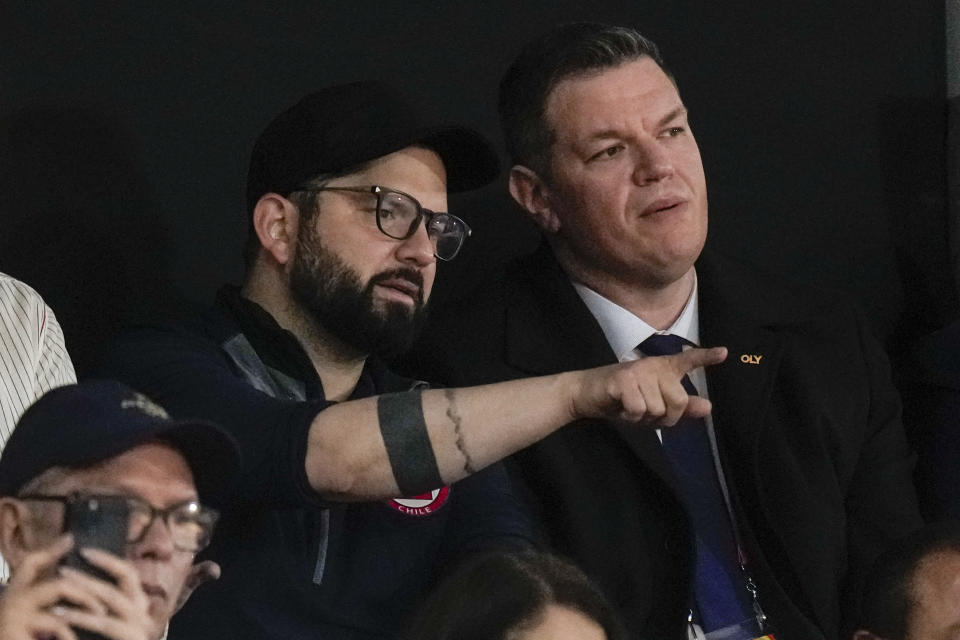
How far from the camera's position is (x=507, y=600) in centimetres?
114

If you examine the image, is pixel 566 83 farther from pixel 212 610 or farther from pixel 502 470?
pixel 212 610

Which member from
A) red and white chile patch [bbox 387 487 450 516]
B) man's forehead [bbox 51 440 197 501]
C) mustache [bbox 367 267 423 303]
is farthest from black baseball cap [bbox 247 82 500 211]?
man's forehead [bbox 51 440 197 501]

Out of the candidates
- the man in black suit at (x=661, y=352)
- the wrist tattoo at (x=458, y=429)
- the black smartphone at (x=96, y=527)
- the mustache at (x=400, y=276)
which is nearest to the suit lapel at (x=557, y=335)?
the man in black suit at (x=661, y=352)

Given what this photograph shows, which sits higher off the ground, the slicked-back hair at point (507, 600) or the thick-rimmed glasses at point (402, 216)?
the thick-rimmed glasses at point (402, 216)

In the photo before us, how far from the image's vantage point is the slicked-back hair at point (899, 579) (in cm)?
150

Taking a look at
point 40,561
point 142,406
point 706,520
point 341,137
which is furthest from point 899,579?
point 40,561

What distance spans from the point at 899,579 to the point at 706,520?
0.26 meters

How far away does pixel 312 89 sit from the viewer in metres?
1.90

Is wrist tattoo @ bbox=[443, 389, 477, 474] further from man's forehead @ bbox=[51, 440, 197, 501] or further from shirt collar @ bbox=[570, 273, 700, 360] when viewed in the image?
shirt collar @ bbox=[570, 273, 700, 360]

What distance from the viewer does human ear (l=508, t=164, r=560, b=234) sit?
6.08ft

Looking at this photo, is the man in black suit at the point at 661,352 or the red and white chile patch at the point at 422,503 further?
the man in black suit at the point at 661,352

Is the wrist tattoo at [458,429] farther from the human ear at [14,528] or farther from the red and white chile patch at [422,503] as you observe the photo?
the human ear at [14,528]

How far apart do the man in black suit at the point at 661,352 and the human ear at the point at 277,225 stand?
252 mm

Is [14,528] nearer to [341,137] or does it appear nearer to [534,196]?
[341,137]
